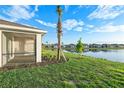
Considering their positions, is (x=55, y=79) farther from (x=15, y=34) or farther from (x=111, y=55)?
(x=111, y=55)

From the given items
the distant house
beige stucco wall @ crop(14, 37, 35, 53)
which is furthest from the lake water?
the distant house

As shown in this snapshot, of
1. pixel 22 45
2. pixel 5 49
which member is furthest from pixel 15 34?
pixel 22 45

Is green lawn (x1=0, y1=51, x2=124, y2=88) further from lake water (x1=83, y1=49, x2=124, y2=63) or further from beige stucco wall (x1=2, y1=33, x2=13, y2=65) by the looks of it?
lake water (x1=83, y1=49, x2=124, y2=63)

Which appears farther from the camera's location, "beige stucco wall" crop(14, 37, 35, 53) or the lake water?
the lake water

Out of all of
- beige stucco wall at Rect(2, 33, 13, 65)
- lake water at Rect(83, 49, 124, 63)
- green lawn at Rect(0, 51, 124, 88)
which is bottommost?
green lawn at Rect(0, 51, 124, 88)

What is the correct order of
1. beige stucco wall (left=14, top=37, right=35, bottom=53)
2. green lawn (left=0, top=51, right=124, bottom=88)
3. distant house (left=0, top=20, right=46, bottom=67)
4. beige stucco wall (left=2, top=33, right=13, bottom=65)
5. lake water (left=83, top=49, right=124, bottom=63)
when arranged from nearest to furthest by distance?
1. green lawn (left=0, top=51, right=124, bottom=88)
2. distant house (left=0, top=20, right=46, bottom=67)
3. beige stucco wall (left=2, top=33, right=13, bottom=65)
4. beige stucco wall (left=14, top=37, right=35, bottom=53)
5. lake water (left=83, top=49, right=124, bottom=63)

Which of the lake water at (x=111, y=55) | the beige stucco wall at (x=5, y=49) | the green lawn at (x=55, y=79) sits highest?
the beige stucco wall at (x=5, y=49)

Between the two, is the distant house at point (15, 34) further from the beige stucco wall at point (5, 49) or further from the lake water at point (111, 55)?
the lake water at point (111, 55)

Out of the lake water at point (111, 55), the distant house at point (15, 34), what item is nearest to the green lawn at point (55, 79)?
the distant house at point (15, 34)

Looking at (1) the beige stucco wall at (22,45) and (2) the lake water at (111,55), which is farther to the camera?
(2) the lake water at (111,55)

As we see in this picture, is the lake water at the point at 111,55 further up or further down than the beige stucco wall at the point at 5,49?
further down

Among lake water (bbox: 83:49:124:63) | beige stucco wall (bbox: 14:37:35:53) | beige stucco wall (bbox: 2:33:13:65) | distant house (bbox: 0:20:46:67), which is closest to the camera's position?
distant house (bbox: 0:20:46:67)
